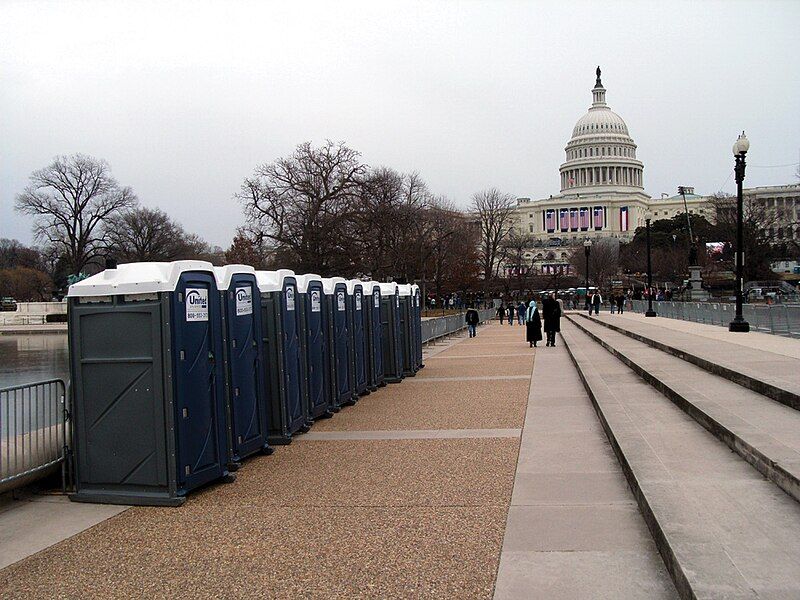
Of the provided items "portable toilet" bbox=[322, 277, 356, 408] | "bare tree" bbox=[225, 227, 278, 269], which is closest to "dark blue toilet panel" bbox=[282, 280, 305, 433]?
"portable toilet" bbox=[322, 277, 356, 408]

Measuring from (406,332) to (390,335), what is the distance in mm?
1187

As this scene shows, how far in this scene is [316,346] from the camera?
41.4 feet

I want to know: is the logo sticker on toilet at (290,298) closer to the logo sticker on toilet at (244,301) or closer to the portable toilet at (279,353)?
the portable toilet at (279,353)

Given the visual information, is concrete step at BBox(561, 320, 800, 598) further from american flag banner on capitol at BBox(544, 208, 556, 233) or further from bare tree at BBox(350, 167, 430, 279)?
american flag banner on capitol at BBox(544, 208, 556, 233)

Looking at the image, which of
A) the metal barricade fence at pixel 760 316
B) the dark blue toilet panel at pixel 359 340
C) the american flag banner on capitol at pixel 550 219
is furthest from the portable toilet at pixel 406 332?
the american flag banner on capitol at pixel 550 219

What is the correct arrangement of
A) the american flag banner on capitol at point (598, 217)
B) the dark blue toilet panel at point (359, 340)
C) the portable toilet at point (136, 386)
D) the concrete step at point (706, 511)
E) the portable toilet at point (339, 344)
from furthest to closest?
1. the american flag banner on capitol at point (598, 217)
2. the dark blue toilet panel at point (359, 340)
3. the portable toilet at point (339, 344)
4. the portable toilet at point (136, 386)
5. the concrete step at point (706, 511)

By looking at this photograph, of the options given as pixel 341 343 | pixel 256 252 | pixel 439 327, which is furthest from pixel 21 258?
pixel 341 343

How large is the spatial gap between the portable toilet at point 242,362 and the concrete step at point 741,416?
17.3ft

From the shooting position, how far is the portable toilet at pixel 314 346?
11.9 m

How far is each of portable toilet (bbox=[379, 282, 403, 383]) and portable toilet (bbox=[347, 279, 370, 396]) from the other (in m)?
1.96

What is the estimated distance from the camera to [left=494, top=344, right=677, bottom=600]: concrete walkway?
519 centimetres

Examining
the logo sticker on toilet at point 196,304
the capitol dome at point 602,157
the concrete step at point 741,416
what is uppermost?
the capitol dome at point 602,157

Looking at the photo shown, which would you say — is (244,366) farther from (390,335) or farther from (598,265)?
(598,265)

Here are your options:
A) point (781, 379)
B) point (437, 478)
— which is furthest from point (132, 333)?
point (781, 379)
